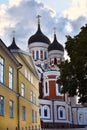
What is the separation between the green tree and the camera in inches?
929

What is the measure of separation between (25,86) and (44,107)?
28.9m

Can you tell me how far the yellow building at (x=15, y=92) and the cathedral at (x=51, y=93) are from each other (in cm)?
2183

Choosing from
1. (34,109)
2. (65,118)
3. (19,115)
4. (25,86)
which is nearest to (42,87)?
(65,118)

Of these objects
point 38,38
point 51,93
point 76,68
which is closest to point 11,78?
point 76,68

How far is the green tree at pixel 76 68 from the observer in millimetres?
23594

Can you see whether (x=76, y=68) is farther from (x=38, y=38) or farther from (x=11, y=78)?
(x=38, y=38)

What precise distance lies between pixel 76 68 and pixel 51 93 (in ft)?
134

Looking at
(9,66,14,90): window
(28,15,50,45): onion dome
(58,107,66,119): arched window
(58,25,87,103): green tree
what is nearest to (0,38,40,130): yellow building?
(9,66,14,90): window

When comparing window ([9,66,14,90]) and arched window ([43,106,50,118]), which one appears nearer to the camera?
window ([9,66,14,90])

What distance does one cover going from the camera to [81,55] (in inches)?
936

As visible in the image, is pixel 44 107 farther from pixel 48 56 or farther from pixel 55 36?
pixel 55 36

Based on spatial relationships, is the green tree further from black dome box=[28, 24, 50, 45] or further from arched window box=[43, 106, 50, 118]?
black dome box=[28, 24, 50, 45]

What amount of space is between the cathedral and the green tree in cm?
3050

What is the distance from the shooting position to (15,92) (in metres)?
28.1
